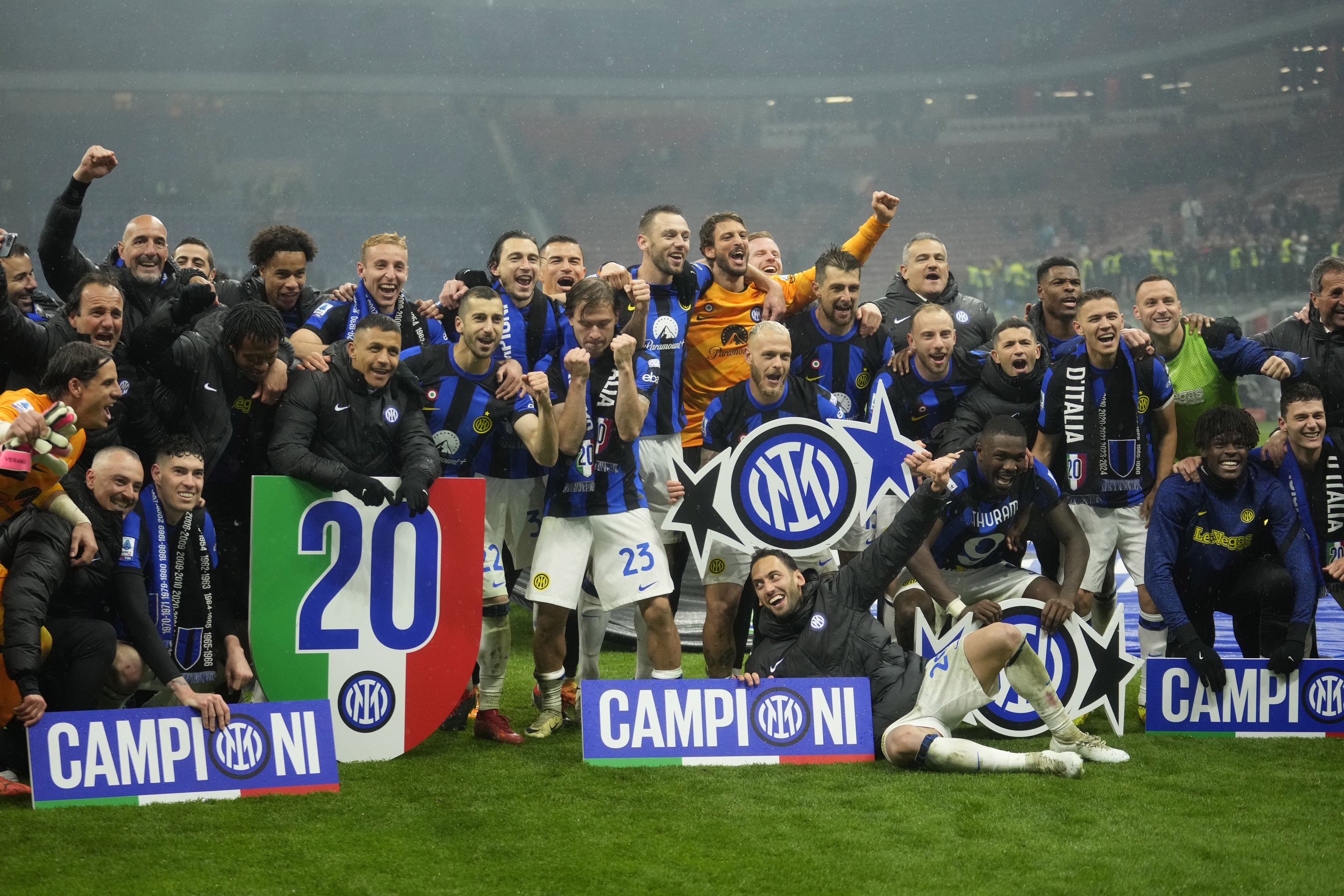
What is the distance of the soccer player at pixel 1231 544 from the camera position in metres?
4.91

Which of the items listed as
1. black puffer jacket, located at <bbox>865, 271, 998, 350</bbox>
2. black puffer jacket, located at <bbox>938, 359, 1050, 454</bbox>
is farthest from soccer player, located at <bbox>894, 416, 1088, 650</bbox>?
black puffer jacket, located at <bbox>865, 271, 998, 350</bbox>

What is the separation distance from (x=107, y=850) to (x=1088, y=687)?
10.9 feet

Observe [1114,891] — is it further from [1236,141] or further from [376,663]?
[1236,141]

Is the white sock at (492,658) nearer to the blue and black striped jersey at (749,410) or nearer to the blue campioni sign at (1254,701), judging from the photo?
the blue and black striped jersey at (749,410)

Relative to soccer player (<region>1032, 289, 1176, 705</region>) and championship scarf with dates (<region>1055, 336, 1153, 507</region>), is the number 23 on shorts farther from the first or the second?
championship scarf with dates (<region>1055, 336, 1153, 507</region>)

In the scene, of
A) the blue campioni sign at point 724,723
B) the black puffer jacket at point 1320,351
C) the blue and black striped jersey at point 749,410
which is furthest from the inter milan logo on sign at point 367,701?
the black puffer jacket at point 1320,351

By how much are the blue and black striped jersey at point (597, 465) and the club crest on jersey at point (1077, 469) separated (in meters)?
1.80

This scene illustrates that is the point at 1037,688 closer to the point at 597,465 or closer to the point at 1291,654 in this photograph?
the point at 1291,654

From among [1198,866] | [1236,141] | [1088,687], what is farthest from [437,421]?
[1236,141]

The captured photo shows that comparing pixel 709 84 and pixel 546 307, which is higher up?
pixel 709 84

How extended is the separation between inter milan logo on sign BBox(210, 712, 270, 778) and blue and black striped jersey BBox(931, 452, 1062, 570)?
2.58 metres

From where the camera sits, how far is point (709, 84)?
3384 cm

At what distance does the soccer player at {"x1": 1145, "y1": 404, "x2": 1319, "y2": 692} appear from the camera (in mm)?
4914

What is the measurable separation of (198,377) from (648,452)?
179 centimetres
